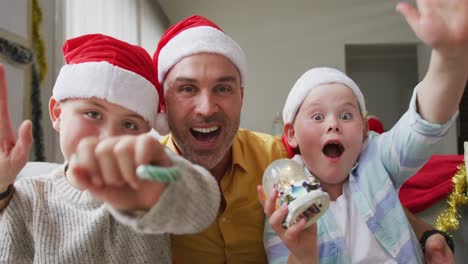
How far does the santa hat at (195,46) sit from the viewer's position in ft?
3.73

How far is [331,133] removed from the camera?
42.3 inches

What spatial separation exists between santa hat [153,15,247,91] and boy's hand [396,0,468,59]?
51 cm

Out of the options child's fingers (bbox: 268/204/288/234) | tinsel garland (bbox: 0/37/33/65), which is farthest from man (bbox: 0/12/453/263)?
tinsel garland (bbox: 0/37/33/65)

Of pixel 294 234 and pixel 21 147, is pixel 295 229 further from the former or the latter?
pixel 21 147

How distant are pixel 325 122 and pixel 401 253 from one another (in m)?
0.36

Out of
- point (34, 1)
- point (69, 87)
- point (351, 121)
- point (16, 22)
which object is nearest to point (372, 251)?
point (351, 121)

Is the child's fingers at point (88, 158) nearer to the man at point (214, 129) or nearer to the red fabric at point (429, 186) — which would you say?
the man at point (214, 129)

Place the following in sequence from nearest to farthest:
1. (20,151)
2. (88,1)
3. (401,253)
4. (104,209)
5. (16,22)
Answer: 1. (20,151)
2. (104,209)
3. (401,253)
4. (16,22)
5. (88,1)

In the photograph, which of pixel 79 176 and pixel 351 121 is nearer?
pixel 79 176

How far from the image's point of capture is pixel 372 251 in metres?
1.03

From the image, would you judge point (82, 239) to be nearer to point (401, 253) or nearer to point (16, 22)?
point (401, 253)

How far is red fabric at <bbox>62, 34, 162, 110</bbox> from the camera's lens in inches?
39.6

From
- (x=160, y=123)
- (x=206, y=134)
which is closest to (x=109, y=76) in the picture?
(x=160, y=123)

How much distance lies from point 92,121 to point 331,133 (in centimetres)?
57
